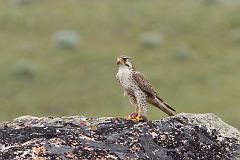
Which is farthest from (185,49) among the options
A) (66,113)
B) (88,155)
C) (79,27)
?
(88,155)

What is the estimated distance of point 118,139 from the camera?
6.81 m

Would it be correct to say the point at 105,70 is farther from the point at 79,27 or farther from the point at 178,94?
the point at 79,27

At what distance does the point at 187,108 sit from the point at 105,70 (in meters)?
4.61

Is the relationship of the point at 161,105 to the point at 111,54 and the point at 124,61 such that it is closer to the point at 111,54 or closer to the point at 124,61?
the point at 124,61

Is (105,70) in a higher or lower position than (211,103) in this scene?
higher

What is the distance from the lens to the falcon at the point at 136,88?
7.59 meters

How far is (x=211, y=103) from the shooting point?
84.7ft

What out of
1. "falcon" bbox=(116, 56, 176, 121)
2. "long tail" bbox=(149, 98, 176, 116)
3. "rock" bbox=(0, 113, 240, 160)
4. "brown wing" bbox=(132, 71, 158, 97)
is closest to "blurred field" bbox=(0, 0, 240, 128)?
"long tail" bbox=(149, 98, 176, 116)

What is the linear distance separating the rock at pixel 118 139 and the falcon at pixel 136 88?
33cm

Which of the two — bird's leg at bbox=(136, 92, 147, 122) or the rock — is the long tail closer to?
bird's leg at bbox=(136, 92, 147, 122)

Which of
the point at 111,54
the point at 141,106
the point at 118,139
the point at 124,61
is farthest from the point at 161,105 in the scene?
the point at 111,54

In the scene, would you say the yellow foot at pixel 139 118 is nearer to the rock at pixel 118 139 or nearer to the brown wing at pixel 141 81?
the rock at pixel 118 139

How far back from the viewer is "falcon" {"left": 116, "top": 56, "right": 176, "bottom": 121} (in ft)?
24.9

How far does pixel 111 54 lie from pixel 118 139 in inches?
905
